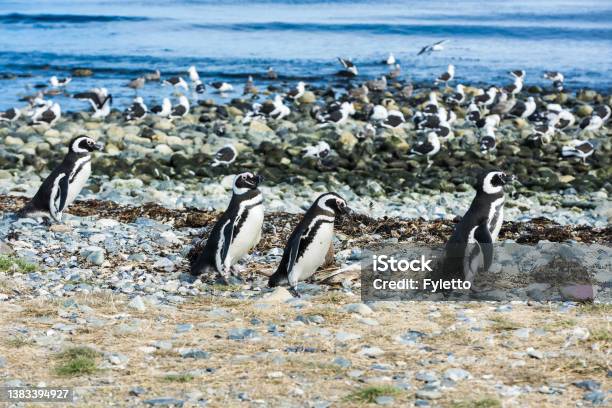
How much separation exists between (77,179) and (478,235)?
5.60 meters

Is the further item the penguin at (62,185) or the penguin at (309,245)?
the penguin at (62,185)

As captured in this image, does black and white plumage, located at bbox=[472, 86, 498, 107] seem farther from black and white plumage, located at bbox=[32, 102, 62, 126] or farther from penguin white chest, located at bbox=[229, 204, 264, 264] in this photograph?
penguin white chest, located at bbox=[229, 204, 264, 264]

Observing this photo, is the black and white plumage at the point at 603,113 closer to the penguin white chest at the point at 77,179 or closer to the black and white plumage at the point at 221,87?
the black and white plumage at the point at 221,87

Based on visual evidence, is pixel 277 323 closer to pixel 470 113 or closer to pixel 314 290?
pixel 314 290

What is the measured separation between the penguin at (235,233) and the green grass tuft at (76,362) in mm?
2784

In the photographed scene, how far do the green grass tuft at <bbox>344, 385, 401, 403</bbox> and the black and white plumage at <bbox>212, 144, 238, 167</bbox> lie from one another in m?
12.6

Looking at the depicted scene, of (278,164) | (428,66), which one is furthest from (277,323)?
(428,66)

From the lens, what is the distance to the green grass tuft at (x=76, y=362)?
5.83 meters

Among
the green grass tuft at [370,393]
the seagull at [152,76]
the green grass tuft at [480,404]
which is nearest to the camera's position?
the green grass tuft at [480,404]

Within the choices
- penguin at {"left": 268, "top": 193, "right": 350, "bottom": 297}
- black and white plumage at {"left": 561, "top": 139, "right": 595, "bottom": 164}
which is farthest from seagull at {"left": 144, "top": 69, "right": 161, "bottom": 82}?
penguin at {"left": 268, "top": 193, "right": 350, "bottom": 297}

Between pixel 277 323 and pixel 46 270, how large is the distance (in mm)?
2853

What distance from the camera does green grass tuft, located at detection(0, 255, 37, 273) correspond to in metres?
8.64

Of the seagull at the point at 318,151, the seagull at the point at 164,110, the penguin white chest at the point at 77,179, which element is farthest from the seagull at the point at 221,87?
the penguin white chest at the point at 77,179

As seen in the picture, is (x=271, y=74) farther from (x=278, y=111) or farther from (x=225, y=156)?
(x=225, y=156)
